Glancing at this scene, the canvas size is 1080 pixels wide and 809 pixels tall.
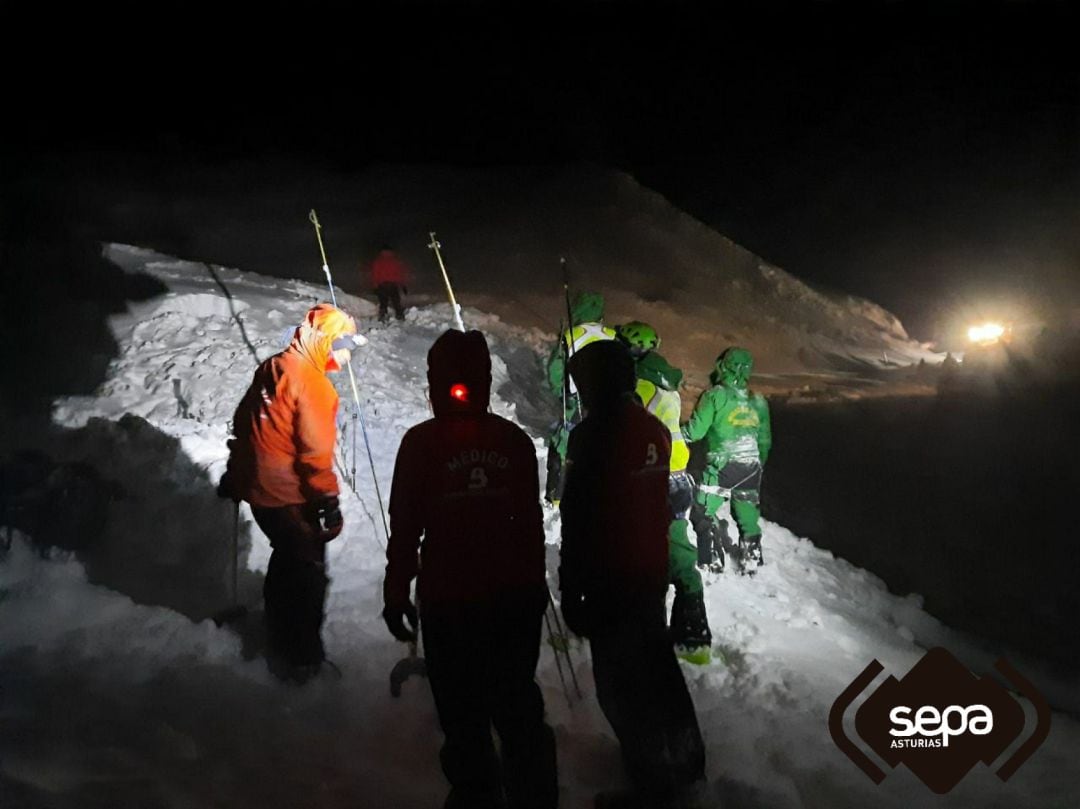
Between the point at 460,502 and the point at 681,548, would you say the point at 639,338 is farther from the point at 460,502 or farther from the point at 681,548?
the point at 460,502

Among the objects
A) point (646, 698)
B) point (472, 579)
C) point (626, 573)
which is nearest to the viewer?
point (472, 579)

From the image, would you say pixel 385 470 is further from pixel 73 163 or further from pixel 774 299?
pixel 774 299

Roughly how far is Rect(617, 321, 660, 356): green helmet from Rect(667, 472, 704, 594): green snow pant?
942 millimetres

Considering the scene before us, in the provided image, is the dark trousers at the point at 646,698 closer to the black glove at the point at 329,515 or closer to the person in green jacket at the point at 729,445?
the black glove at the point at 329,515

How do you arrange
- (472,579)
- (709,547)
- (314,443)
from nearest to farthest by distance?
1. (472,579)
2. (314,443)
3. (709,547)

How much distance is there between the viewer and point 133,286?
10094 mm

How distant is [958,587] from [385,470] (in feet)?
24.0

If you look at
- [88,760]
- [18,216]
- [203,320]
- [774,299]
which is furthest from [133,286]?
[774,299]

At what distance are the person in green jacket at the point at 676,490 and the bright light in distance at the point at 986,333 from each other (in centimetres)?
2515

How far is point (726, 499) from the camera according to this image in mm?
6473

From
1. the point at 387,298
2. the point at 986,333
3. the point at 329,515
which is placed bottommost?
the point at 329,515

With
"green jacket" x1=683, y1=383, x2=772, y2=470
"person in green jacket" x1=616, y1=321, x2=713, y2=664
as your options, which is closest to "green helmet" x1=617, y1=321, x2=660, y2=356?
"person in green jacket" x1=616, y1=321, x2=713, y2=664

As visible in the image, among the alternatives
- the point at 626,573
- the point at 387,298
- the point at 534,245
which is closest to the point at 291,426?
the point at 626,573

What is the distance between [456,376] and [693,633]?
9.81 ft
